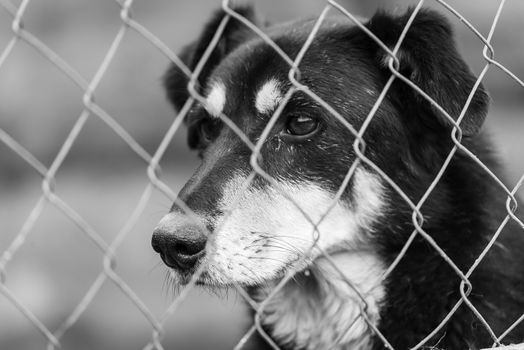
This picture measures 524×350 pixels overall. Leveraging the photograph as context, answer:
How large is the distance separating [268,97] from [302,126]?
17 cm

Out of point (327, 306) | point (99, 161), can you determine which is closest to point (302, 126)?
point (327, 306)

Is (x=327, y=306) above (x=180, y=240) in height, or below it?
below

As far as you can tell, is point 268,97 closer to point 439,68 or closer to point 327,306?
point 439,68

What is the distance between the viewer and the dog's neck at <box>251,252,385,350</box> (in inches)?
111

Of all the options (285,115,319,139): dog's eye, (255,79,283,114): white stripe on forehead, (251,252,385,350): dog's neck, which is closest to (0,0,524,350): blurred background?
(251,252,385,350): dog's neck

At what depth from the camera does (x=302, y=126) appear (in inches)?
107

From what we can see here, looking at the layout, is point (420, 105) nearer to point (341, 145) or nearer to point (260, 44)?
point (341, 145)

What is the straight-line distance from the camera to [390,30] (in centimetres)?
272

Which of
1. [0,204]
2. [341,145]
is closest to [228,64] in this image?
[341,145]

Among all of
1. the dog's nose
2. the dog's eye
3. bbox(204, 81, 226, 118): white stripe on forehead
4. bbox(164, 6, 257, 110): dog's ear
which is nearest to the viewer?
the dog's nose

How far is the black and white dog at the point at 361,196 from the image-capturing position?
101 inches

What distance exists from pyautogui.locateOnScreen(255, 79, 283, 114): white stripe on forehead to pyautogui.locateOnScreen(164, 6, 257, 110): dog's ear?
24.1 inches

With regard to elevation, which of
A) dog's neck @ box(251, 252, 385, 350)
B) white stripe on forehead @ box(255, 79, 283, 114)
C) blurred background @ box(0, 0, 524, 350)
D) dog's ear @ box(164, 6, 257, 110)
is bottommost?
dog's neck @ box(251, 252, 385, 350)

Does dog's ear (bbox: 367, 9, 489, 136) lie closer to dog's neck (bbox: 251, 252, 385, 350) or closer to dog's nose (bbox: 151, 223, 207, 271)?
dog's neck (bbox: 251, 252, 385, 350)
